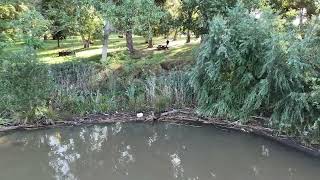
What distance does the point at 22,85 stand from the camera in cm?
1123

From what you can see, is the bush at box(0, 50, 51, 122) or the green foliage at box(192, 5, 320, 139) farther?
the bush at box(0, 50, 51, 122)

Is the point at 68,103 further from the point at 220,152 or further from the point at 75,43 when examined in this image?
the point at 75,43

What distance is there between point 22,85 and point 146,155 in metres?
3.84

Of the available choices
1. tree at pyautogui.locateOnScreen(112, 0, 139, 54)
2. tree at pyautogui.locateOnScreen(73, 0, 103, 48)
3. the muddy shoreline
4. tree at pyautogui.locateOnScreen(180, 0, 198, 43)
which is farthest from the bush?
tree at pyautogui.locateOnScreen(180, 0, 198, 43)

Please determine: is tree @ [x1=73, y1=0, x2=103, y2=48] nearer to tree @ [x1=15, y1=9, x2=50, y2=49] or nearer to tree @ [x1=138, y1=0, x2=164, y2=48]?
tree @ [x1=15, y1=9, x2=50, y2=49]

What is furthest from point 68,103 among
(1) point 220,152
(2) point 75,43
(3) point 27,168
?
(2) point 75,43

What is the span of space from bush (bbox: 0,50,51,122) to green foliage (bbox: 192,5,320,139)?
393 centimetres

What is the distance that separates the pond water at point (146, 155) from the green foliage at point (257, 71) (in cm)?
76

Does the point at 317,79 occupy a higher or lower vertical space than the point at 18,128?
higher

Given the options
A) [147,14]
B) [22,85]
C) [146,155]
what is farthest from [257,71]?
[22,85]

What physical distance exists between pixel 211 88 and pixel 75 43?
591 inches

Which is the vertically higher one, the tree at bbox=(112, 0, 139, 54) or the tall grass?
the tree at bbox=(112, 0, 139, 54)

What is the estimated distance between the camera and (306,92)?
10.2 meters

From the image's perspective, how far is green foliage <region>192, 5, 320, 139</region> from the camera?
393 inches
